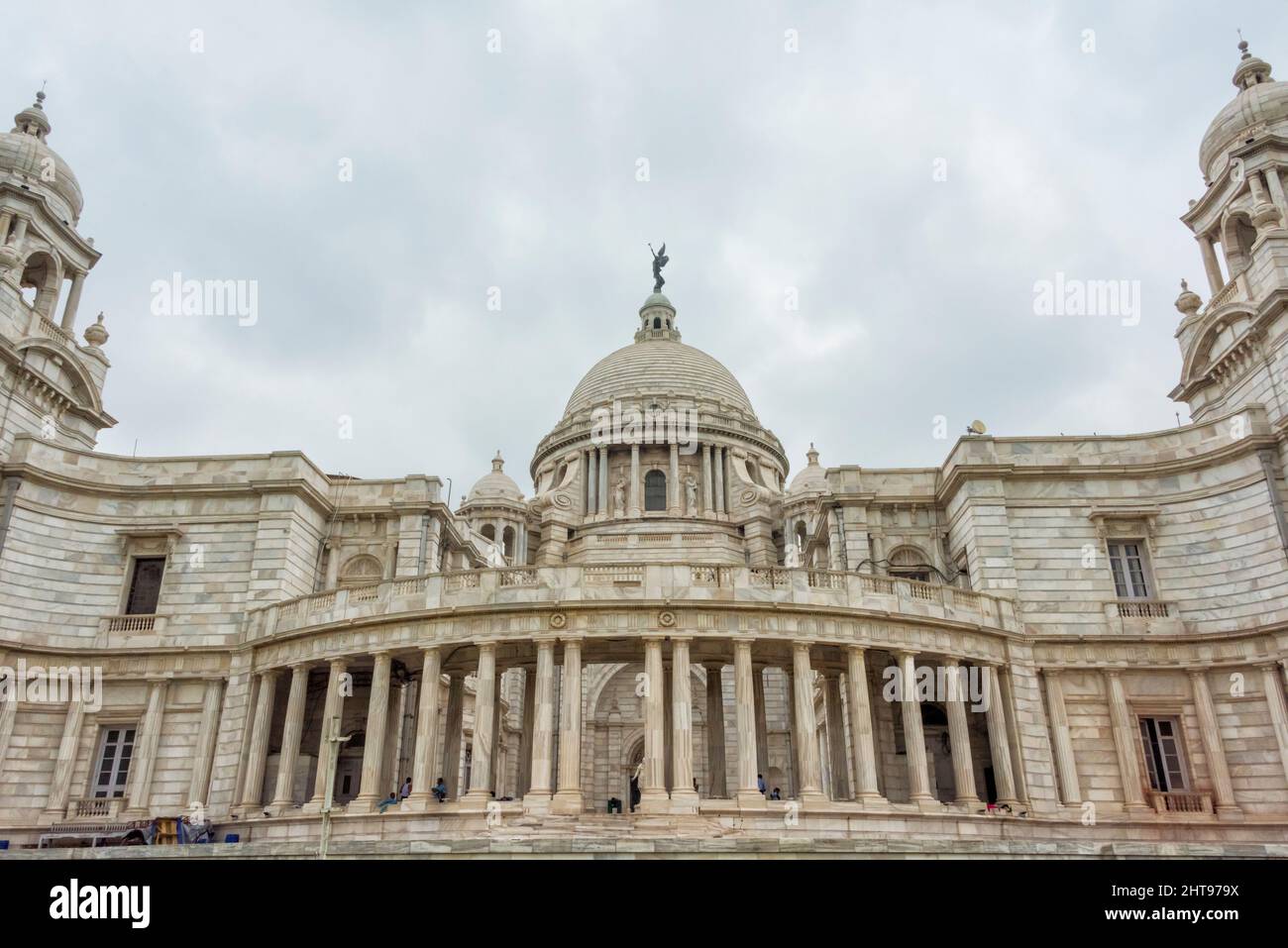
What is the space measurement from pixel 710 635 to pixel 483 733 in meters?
7.22

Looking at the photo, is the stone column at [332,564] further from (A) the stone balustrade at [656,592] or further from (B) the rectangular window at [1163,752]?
(B) the rectangular window at [1163,752]

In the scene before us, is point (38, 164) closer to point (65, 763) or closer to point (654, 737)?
point (65, 763)

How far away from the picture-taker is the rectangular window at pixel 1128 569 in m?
32.3

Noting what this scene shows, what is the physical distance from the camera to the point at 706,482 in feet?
208

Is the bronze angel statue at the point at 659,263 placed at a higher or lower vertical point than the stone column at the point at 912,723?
higher

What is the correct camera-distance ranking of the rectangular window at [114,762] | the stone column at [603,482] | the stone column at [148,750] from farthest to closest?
the stone column at [603,482]
the rectangular window at [114,762]
the stone column at [148,750]

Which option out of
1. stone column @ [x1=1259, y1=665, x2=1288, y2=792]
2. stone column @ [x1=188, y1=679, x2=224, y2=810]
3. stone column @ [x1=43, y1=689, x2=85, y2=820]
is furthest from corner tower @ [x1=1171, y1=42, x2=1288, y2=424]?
stone column @ [x1=43, y1=689, x2=85, y2=820]

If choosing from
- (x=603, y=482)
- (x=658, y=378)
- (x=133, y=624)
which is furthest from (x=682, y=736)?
(x=658, y=378)

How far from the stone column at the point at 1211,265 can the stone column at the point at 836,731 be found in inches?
991

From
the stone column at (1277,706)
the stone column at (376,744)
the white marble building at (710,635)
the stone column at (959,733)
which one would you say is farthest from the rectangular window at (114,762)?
the stone column at (1277,706)

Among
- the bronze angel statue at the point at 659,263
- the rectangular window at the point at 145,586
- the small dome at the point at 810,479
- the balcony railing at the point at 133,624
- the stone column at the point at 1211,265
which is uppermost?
the bronze angel statue at the point at 659,263

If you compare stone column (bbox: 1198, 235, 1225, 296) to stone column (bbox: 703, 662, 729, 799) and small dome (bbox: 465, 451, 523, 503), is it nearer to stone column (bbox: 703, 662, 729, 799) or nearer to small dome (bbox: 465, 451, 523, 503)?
stone column (bbox: 703, 662, 729, 799)
